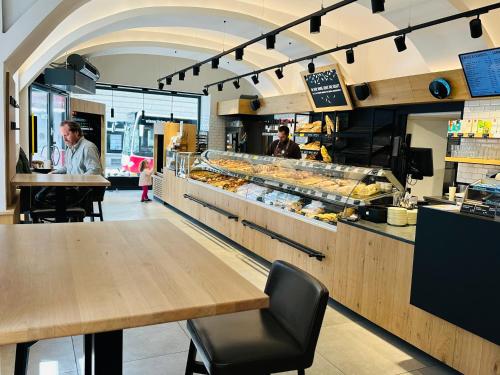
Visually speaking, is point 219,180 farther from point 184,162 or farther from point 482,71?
point 482,71

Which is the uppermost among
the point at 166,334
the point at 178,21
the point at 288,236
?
the point at 178,21

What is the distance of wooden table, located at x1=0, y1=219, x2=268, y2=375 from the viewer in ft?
3.87

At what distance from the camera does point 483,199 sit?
2.39 meters

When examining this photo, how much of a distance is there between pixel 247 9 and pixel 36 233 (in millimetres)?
6053

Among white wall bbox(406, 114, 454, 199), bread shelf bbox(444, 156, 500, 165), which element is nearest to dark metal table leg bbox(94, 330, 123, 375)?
bread shelf bbox(444, 156, 500, 165)

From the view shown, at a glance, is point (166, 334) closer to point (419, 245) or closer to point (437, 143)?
point (419, 245)

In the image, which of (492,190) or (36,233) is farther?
(492,190)

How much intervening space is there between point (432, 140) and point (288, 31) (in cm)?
329

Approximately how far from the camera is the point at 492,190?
7.74ft

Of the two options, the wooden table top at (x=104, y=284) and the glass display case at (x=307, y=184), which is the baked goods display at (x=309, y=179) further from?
the wooden table top at (x=104, y=284)

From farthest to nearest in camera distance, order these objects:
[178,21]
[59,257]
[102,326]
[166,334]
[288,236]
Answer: [178,21] → [288,236] → [166,334] → [59,257] → [102,326]

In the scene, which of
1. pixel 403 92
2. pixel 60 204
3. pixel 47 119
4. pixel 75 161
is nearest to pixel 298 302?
pixel 60 204

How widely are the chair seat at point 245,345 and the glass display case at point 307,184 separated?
1.94 meters

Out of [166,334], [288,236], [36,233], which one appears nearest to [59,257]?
[36,233]
